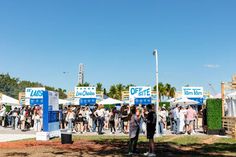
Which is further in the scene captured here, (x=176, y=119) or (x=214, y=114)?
(x=176, y=119)

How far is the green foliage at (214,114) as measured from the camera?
2431cm

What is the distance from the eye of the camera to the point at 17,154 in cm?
1449

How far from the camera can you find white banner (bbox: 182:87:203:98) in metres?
34.9

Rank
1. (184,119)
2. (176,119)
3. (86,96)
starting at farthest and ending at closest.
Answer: (86,96)
(176,119)
(184,119)

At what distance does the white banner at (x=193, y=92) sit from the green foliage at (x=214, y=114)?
33.1ft

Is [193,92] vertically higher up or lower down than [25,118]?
higher up

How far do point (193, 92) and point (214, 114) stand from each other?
10.9 meters

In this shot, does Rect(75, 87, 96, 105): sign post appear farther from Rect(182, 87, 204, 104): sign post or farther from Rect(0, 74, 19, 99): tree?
Rect(0, 74, 19, 99): tree

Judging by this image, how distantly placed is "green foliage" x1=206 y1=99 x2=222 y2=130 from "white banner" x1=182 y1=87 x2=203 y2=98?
398 inches

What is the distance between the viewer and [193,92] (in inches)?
1390

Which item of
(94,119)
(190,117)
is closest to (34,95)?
(94,119)

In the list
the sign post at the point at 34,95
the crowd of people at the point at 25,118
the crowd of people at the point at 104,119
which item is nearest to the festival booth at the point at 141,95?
the crowd of people at the point at 104,119

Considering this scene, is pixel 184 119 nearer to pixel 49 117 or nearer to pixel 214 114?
pixel 214 114

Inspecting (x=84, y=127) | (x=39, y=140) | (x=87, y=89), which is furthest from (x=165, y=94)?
(x=39, y=140)
